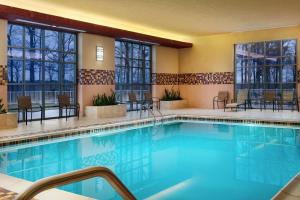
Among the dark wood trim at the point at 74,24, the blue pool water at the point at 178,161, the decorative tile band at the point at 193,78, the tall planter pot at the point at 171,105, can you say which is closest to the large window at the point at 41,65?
the dark wood trim at the point at 74,24

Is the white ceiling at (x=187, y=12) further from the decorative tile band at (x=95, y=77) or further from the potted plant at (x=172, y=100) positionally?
the potted plant at (x=172, y=100)

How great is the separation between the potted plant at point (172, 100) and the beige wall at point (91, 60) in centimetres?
296

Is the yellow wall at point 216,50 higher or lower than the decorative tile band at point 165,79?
higher

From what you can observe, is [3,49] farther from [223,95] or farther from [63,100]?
[223,95]

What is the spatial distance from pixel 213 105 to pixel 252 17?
4.73 m

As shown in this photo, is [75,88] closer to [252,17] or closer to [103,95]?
[103,95]

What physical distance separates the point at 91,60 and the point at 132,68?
98.1 inches

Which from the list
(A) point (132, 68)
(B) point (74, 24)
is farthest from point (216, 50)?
(B) point (74, 24)

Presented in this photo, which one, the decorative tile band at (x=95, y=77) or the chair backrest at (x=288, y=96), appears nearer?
the decorative tile band at (x=95, y=77)

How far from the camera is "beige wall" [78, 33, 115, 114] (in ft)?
37.4

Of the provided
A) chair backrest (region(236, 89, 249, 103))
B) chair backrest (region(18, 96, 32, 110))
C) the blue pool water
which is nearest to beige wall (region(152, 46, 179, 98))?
chair backrest (region(236, 89, 249, 103))

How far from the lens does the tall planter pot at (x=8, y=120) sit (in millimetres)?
8380

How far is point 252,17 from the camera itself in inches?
428

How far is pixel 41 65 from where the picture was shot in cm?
1054
